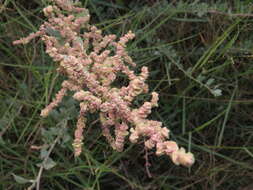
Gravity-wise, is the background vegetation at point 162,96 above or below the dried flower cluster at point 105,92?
below

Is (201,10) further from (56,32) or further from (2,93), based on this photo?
(2,93)

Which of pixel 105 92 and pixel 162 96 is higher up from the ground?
pixel 105 92

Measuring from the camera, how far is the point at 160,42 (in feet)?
4.72

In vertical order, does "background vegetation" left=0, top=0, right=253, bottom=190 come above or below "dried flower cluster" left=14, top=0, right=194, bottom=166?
below

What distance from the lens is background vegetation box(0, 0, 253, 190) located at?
1311 millimetres

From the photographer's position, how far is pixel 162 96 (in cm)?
144

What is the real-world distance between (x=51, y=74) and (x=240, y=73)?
2.50 ft

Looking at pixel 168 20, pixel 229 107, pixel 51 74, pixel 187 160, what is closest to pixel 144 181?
pixel 229 107

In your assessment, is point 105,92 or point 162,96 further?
point 162,96

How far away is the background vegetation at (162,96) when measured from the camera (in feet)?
4.30

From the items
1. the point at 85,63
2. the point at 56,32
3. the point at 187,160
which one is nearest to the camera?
the point at 187,160

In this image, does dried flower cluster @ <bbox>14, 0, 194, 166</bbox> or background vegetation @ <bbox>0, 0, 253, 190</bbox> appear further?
background vegetation @ <bbox>0, 0, 253, 190</bbox>

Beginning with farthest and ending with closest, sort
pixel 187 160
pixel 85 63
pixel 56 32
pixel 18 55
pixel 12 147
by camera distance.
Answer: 1. pixel 18 55
2. pixel 12 147
3. pixel 56 32
4. pixel 85 63
5. pixel 187 160

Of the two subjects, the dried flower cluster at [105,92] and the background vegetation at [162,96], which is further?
the background vegetation at [162,96]
